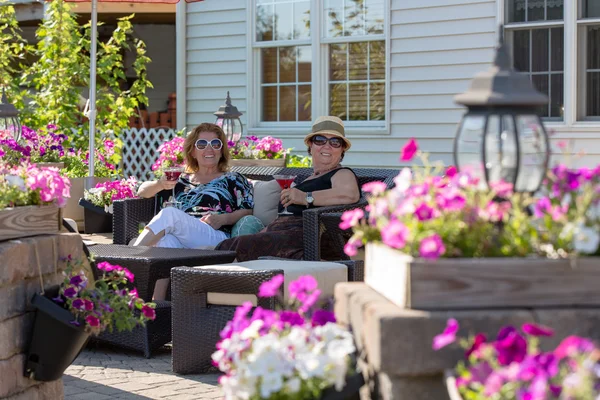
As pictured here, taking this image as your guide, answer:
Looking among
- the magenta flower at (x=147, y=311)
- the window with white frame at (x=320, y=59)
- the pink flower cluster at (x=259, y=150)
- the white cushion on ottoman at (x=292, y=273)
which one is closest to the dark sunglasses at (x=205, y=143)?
the white cushion on ottoman at (x=292, y=273)

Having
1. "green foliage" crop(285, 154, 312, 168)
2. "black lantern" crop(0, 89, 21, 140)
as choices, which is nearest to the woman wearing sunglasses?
"green foliage" crop(285, 154, 312, 168)

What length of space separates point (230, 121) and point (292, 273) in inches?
203

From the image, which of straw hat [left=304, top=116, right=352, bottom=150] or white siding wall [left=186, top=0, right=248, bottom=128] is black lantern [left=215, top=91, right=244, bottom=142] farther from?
straw hat [left=304, top=116, right=352, bottom=150]

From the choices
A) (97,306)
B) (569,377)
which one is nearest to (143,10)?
(97,306)

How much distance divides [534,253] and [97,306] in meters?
1.86

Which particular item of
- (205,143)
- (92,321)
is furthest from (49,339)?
(205,143)

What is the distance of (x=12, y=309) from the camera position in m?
3.53

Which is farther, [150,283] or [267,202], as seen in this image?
[267,202]

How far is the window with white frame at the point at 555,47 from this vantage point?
848cm

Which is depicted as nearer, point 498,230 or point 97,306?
point 498,230

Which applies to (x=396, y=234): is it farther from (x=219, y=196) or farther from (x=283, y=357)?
(x=219, y=196)

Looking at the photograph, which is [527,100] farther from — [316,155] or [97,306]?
[316,155]

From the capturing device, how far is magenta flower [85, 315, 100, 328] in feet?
11.9

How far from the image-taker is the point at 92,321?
3.64 m
